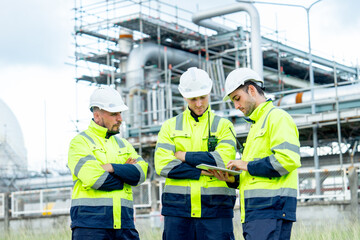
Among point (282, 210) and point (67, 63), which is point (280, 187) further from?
point (67, 63)

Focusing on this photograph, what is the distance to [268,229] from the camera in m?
4.16

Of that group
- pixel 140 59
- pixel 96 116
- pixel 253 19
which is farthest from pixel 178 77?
pixel 96 116

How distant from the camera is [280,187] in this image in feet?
14.1

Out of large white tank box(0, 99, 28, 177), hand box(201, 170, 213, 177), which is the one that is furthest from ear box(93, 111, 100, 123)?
large white tank box(0, 99, 28, 177)

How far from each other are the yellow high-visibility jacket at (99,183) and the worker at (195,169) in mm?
326

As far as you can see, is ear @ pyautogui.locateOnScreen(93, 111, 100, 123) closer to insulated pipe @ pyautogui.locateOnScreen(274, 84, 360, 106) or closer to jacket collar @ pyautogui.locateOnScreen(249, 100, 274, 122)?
jacket collar @ pyautogui.locateOnScreen(249, 100, 274, 122)

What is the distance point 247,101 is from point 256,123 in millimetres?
184

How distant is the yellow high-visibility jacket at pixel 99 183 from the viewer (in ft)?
16.2

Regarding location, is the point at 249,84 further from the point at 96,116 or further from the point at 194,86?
the point at 96,116

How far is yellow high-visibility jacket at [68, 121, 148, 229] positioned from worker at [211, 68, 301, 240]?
1.05m

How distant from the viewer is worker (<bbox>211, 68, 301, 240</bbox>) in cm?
422

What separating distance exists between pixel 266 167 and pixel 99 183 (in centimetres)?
146

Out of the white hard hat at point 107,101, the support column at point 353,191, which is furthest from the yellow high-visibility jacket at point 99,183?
the support column at point 353,191

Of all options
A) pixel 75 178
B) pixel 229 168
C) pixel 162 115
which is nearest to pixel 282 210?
pixel 229 168
